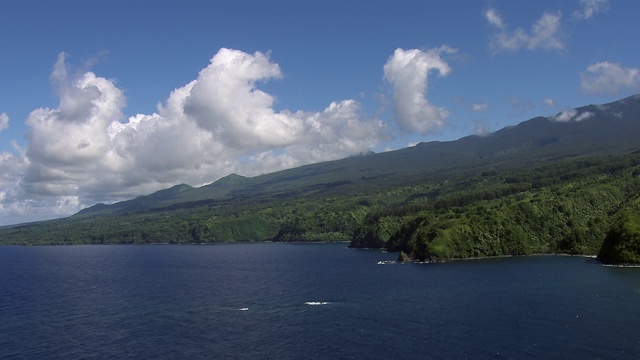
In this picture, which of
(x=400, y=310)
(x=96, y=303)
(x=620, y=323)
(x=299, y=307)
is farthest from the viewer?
(x=96, y=303)

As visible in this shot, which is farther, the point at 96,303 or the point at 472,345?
the point at 96,303

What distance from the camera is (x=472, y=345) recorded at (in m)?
93.1

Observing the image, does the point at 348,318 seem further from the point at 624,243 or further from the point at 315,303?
the point at 624,243

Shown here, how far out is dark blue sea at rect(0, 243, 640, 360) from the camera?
93750mm

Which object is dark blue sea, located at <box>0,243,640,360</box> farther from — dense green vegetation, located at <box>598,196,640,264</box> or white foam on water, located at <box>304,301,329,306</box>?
dense green vegetation, located at <box>598,196,640,264</box>

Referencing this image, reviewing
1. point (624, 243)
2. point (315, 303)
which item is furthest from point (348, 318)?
point (624, 243)

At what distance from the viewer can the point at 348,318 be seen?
118 m

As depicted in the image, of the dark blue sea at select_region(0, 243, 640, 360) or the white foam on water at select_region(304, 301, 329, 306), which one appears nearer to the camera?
the dark blue sea at select_region(0, 243, 640, 360)

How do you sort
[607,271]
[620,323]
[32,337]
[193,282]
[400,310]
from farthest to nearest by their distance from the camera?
[193,282] → [607,271] → [400,310] → [32,337] → [620,323]

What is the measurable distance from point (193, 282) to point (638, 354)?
14561cm

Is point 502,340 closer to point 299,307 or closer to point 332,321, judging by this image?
point 332,321

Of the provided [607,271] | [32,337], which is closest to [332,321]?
[32,337]

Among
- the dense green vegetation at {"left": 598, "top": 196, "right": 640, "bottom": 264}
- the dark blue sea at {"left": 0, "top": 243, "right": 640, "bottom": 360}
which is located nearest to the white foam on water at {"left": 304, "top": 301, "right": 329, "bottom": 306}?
the dark blue sea at {"left": 0, "top": 243, "right": 640, "bottom": 360}

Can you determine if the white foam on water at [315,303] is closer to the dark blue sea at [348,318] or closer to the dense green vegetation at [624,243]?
the dark blue sea at [348,318]
